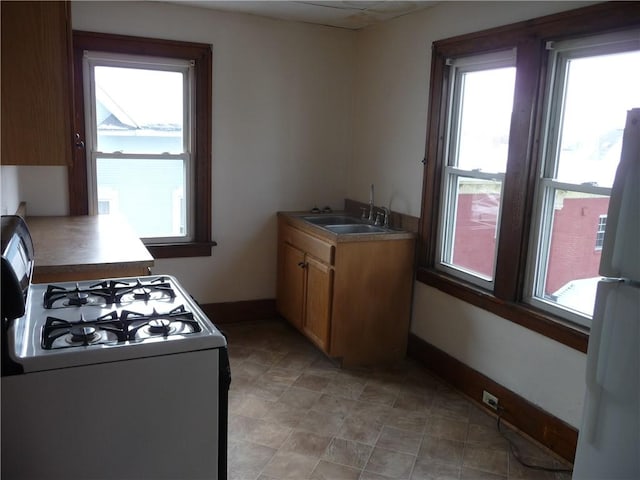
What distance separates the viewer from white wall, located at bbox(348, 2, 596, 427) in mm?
2676

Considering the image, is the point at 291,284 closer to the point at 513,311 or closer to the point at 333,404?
the point at 333,404

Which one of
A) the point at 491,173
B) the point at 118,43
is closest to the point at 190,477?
the point at 491,173

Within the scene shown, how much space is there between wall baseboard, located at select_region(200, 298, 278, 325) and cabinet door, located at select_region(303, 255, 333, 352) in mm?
618

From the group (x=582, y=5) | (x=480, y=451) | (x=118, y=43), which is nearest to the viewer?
(x=582, y=5)

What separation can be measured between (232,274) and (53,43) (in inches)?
111

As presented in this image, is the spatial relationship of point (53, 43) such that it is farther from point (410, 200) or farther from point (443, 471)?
point (410, 200)

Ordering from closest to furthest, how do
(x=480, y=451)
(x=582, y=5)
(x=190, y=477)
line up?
1. (x=190, y=477)
2. (x=582, y=5)
3. (x=480, y=451)

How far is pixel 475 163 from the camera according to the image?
324cm

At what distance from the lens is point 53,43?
1.50m

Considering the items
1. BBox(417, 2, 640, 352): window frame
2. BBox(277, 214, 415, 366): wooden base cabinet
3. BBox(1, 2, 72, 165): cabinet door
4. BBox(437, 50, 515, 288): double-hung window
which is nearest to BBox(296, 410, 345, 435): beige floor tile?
BBox(277, 214, 415, 366): wooden base cabinet

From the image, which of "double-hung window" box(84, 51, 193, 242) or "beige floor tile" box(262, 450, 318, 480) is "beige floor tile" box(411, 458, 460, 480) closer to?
"beige floor tile" box(262, 450, 318, 480)

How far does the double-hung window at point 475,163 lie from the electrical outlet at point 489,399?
615 millimetres

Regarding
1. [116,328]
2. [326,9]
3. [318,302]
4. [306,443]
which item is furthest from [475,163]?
[116,328]

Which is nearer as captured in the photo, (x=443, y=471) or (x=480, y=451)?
(x=443, y=471)
